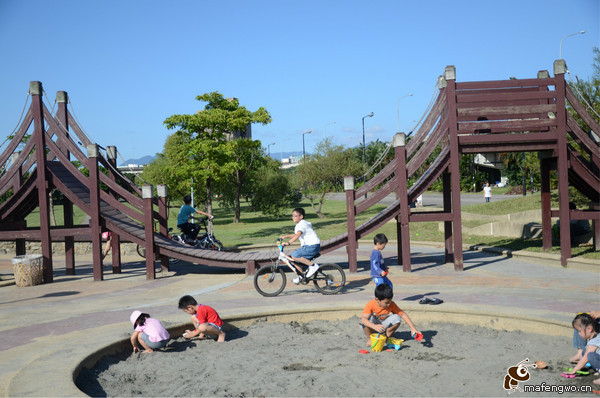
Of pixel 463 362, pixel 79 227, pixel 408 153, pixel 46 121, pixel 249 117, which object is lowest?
pixel 463 362

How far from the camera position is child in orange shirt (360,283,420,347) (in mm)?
7449

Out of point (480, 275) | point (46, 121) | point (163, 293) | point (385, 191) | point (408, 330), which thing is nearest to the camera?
point (408, 330)

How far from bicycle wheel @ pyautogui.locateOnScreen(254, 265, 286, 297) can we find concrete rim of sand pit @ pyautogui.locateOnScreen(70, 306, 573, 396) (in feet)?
6.40

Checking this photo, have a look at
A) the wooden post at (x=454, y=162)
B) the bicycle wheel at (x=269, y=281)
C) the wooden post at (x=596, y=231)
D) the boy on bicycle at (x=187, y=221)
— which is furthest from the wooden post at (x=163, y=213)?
the wooden post at (x=596, y=231)

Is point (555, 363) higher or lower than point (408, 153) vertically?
lower

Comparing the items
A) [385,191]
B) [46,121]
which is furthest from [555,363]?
[46,121]

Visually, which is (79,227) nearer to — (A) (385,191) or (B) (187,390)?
(A) (385,191)

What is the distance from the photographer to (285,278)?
1132cm

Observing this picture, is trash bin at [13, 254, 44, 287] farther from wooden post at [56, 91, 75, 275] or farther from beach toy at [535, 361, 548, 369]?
beach toy at [535, 361, 548, 369]

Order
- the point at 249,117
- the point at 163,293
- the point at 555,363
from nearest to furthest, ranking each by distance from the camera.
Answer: the point at 555,363, the point at 163,293, the point at 249,117

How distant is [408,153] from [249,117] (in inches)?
644

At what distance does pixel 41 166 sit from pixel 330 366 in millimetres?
11169

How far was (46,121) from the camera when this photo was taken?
15203 mm

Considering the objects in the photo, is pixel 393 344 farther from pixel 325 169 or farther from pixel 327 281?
pixel 325 169
